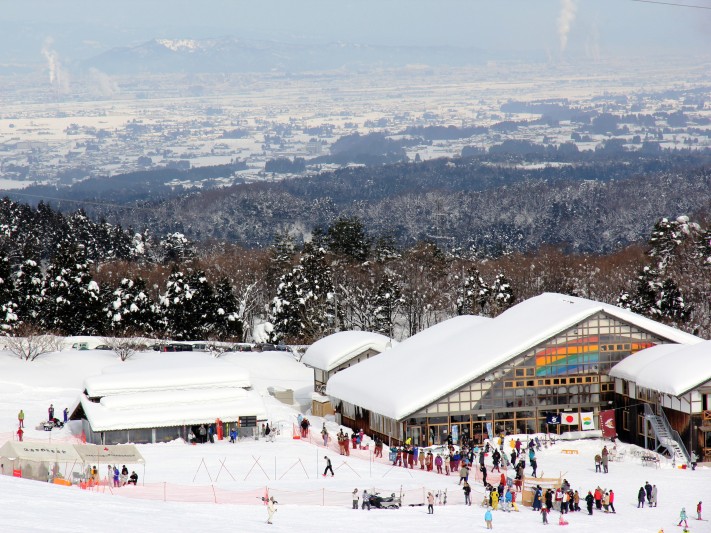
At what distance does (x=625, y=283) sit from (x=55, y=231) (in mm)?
48715

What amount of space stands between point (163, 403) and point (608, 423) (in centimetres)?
1735

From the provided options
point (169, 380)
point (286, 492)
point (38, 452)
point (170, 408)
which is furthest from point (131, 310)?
point (286, 492)

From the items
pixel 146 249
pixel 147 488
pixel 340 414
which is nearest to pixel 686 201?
pixel 146 249

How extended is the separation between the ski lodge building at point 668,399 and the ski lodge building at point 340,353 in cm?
1215

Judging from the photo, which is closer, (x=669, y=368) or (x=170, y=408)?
(x=669, y=368)

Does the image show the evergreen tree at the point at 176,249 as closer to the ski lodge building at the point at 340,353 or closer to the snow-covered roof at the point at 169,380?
the ski lodge building at the point at 340,353

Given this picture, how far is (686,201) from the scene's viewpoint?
649 ft

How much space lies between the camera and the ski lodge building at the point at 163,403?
145 feet

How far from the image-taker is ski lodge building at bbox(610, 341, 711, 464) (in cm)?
4309

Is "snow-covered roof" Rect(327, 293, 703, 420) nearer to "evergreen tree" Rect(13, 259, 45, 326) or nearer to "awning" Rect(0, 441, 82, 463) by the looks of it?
"awning" Rect(0, 441, 82, 463)

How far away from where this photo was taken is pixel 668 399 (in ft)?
146

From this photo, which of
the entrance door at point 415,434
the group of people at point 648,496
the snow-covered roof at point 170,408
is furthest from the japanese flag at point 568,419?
the snow-covered roof at point 170,408

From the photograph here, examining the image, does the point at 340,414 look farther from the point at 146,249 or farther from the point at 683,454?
the point at 146,249

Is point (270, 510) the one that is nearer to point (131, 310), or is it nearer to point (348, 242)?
point (131, 310)
